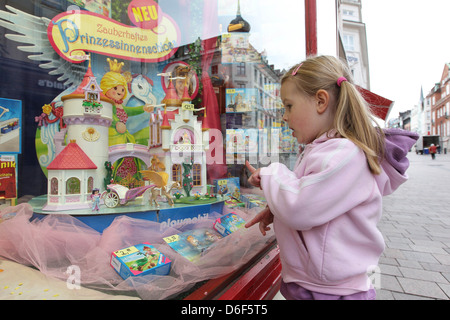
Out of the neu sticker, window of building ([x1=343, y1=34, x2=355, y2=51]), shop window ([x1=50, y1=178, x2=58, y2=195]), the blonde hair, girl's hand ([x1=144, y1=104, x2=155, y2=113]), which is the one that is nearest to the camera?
the blonde hair

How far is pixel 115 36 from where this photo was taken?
84.1 inches

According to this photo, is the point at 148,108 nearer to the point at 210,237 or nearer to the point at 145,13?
the point at 145,13

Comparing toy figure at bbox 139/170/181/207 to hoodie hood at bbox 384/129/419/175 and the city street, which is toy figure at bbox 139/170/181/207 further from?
the city street

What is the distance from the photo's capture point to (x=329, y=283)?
94cm

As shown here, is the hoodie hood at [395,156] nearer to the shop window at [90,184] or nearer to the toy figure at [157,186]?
the toy figure at [157,186]

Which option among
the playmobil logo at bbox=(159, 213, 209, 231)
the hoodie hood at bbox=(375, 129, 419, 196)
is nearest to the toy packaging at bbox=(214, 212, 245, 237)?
the playmobil logo at bbox=(159, 213, 209, 231)

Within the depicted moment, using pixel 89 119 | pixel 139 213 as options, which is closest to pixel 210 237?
pixel 139 213

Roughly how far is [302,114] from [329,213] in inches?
17.2

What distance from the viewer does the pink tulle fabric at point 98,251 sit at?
1.20 m

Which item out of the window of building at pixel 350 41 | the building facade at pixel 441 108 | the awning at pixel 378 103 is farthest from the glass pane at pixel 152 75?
the building facade at pixel 441 108

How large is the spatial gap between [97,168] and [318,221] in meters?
1.56

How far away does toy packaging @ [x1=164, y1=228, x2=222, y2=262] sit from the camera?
4.80 feet

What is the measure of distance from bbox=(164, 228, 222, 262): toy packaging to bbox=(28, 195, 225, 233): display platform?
0.44 ft

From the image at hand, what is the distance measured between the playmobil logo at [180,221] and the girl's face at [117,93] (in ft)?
3.87
